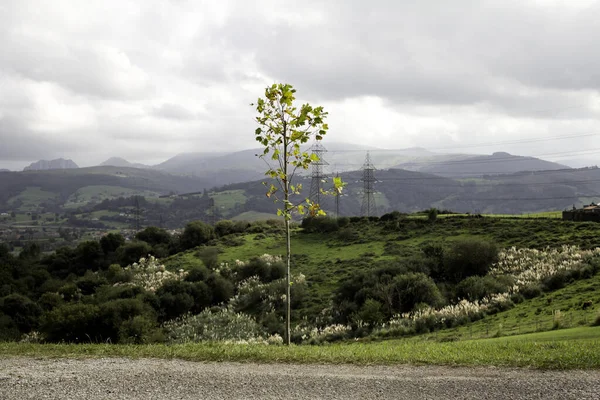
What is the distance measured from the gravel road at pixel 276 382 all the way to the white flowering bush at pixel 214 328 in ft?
67.2

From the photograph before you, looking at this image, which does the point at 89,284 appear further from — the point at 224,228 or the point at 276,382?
the point at 276,382

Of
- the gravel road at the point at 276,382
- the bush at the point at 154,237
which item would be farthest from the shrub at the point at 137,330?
the bush at the point at 154,237

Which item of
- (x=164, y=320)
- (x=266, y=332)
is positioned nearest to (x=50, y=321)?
(x=164, y=320)

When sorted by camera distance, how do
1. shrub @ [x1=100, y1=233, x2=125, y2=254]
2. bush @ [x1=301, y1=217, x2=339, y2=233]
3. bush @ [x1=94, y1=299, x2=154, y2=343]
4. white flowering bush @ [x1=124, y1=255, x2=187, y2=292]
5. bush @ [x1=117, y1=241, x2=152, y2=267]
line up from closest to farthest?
bush @ [x1=94, y1=299, x2=154, y2=343]
white flowering bush @ [x1=124, y1=255, x2=187, y2=292]
bush @ [x1=301, y1=217, x2=339, y2=233]
bush @ [x1=117, y1=241, x2=152, y2=267]
shrub @ [x1=100, y1=233, x2=125, y2=254]

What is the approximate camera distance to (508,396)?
756 centimetres

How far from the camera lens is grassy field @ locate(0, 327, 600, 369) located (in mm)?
9258

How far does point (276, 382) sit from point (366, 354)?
8.95 ft

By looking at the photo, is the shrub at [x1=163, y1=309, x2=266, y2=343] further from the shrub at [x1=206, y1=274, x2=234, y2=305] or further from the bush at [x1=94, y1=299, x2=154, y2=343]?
the shrub at [x1=206, y1=274, x2=234, y2=305]

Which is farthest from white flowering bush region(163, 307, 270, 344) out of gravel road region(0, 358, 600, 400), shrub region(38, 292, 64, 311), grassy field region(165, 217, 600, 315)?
gravel road region(0, 358, 600, 400)

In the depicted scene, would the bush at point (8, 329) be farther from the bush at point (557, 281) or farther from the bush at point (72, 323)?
the bush at point (557, 281)

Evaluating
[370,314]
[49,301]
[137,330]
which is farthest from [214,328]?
[49,301]

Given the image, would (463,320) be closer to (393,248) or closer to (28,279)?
(393,248)

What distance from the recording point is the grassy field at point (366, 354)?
926 cm

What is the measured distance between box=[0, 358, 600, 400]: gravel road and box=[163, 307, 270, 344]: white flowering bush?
20.5 meters
